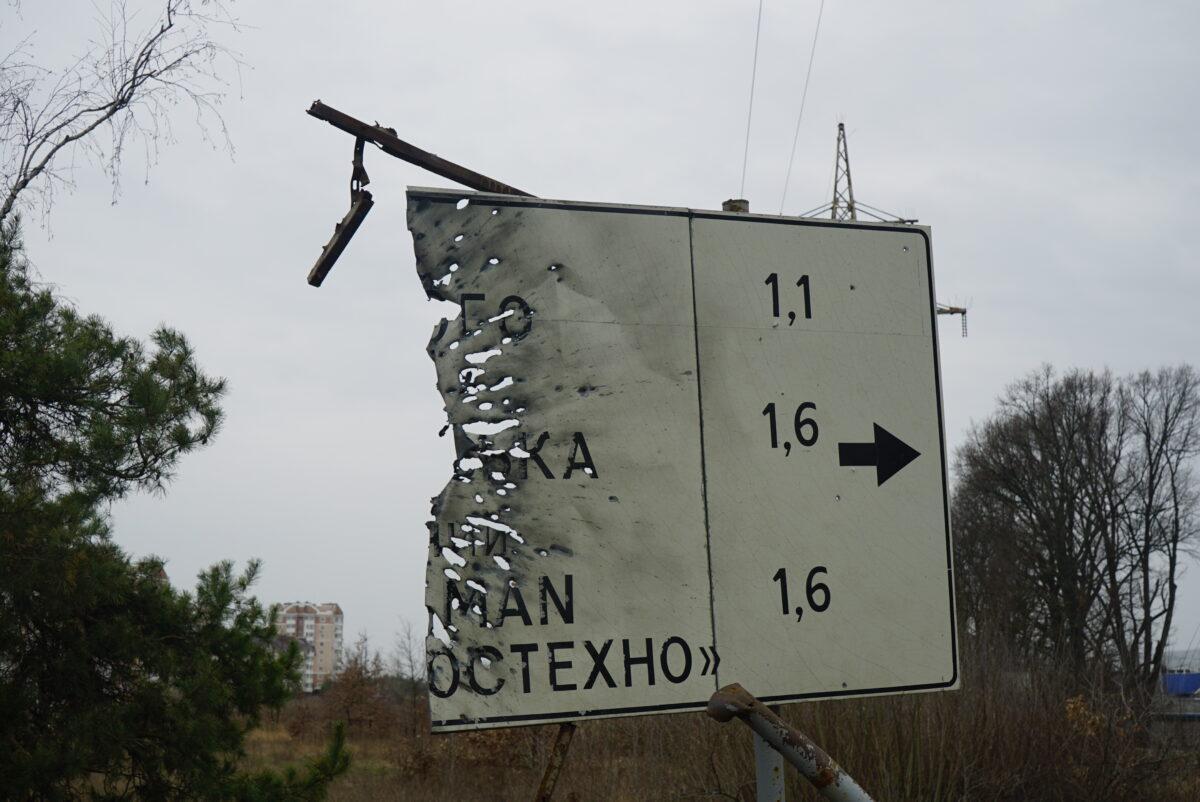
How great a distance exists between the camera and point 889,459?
83.7 inches

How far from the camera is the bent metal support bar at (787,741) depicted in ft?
4.92

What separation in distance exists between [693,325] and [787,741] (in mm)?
797

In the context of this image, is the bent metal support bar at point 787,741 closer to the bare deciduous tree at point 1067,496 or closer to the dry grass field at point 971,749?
the dry grass field at point 971,749

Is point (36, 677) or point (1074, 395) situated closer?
point (36, 677)

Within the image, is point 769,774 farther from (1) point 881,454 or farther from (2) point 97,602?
(2) point 97,602

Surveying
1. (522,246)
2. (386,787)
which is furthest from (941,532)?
(386,787)

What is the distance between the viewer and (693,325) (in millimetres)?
2023

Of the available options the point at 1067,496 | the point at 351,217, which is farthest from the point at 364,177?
the point at 1067,496

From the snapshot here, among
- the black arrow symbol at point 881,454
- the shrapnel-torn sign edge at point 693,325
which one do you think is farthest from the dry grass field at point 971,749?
the black arrow symbol at point 881,454

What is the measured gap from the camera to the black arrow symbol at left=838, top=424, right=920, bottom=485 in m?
2.09

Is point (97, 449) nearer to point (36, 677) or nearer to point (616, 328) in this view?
point (36, 677)

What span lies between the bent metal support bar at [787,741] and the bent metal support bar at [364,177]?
1.01 metres

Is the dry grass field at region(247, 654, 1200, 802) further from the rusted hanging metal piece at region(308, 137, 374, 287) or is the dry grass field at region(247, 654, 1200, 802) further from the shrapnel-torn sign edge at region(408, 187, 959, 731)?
the rusted hanging metal piece at region(308, 137, 374, 287)

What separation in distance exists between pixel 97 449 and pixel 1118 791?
5.97 m
